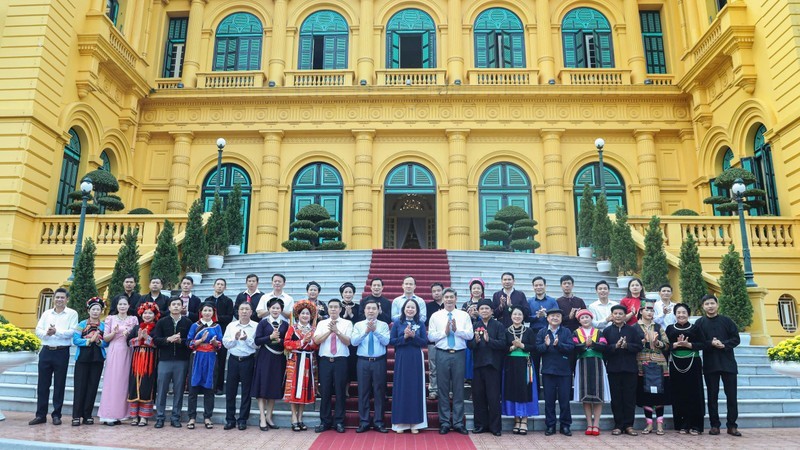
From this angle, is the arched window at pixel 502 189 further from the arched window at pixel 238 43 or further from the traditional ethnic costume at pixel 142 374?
the traditional ethnic costume at pixel 142 374

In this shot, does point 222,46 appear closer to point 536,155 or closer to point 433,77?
point 433,77

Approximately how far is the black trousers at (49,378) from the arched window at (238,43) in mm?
15441

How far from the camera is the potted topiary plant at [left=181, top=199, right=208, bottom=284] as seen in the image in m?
12.5

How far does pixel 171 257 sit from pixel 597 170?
47.0ft

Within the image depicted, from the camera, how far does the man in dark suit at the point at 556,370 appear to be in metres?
6.56

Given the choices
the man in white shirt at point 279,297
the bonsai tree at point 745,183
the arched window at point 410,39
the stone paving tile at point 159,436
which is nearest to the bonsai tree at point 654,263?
the bonsai tree at point 745,183

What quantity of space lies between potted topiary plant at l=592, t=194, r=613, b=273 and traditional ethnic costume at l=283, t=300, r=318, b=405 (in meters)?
8.72

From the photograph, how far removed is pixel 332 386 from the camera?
678 centimetres

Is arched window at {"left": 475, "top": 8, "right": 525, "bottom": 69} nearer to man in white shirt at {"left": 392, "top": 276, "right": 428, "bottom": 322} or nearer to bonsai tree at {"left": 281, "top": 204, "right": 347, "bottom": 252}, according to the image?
bonsai tree at {"left": 281, "top": 204, "right": 347, "bottom": 252}

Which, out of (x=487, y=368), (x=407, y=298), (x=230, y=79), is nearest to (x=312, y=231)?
(x=230, y=79)

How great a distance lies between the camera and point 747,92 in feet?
49.6

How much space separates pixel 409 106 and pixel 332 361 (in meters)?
13.7

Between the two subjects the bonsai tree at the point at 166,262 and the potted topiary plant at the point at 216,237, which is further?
the potted topiary plant at the point at 216,237

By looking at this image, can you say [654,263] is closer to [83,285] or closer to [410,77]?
[410,77]
